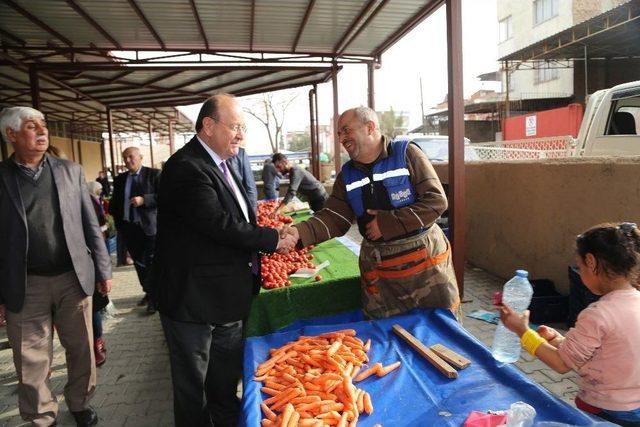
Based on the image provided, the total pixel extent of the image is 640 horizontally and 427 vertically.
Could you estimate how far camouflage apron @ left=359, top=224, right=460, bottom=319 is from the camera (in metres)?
A: 2.61

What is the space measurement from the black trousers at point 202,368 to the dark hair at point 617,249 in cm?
198

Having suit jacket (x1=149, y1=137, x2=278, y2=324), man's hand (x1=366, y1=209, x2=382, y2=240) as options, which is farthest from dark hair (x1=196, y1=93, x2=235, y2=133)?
man's hand (x1=366, y1=209, x2=382, y2=240)

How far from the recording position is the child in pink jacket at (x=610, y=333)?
165 centimetres

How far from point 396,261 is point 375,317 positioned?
47 cm

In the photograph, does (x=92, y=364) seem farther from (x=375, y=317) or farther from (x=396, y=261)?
(x=396, y=261)

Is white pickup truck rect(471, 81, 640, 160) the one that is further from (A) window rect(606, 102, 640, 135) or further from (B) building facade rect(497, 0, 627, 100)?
(B) building facade rect(497, 0, 627, 100)

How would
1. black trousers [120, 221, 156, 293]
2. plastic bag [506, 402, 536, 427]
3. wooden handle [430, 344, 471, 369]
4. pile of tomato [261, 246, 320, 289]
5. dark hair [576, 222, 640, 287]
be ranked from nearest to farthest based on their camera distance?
plastic bag [506, 402, 536, 427] → dark hair [576, 222, 640, 287] → wooden handle [430, 344, 471, 369] → pile of tomato [261, 246, 320, 289] → black trousers [120, 221, 156, 293]

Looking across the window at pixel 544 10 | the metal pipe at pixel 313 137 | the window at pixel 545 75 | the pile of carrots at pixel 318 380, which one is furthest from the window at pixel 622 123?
the window at pixel 544 10

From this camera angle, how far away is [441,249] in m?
2.69

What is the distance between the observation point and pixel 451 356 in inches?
83.3

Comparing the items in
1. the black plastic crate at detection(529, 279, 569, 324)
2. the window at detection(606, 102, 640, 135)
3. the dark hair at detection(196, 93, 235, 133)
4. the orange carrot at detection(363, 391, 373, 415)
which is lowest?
the black plastic crate at detection(529, 279, 569, 324)

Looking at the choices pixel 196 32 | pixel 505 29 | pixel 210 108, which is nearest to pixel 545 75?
pixel 505 29

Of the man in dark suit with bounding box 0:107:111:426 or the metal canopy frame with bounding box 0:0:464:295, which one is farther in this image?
the metal canopy frame with bounding box 0:0:464:295

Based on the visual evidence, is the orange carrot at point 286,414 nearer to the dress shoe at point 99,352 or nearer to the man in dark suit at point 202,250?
the man in dark suit at point 202,250
